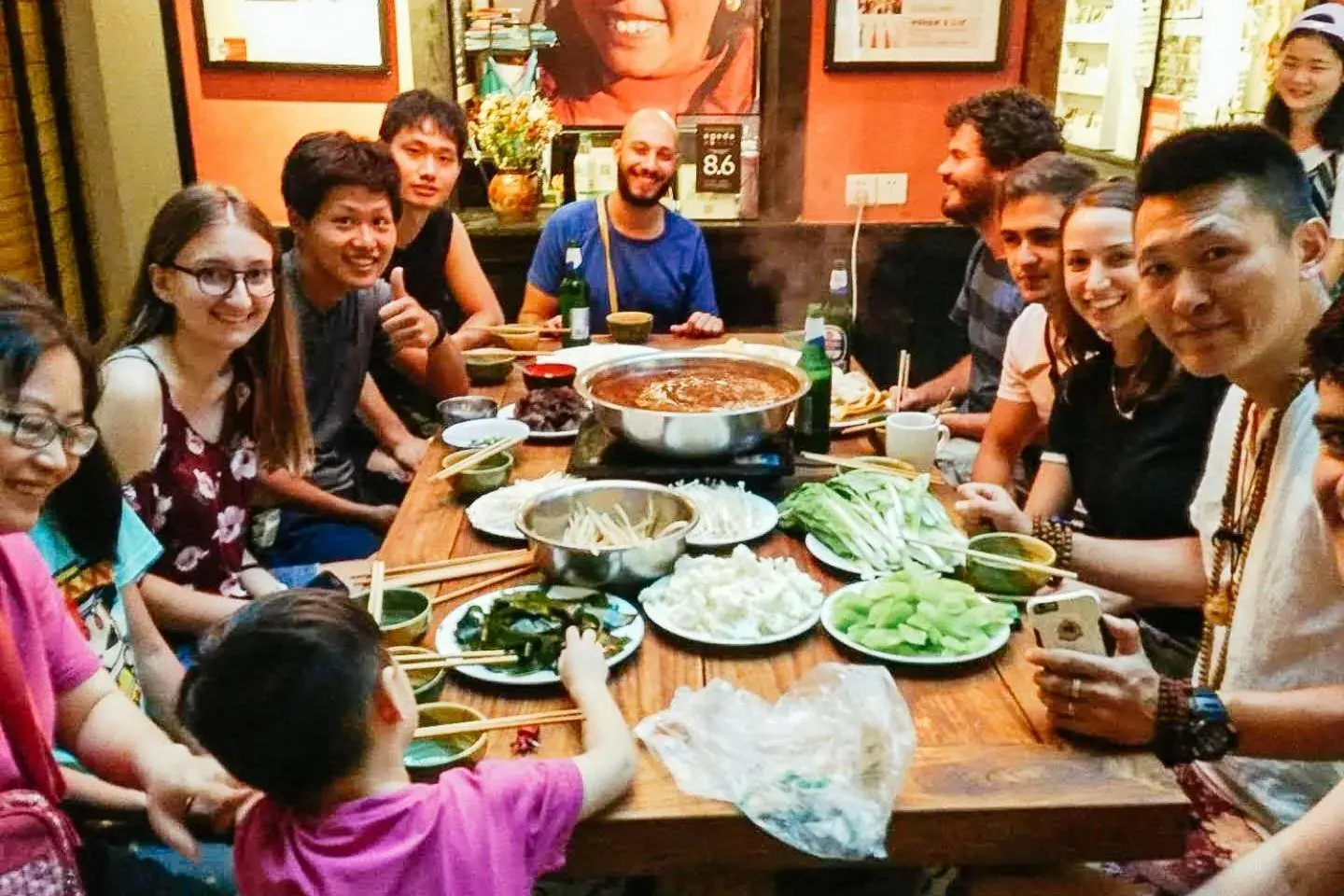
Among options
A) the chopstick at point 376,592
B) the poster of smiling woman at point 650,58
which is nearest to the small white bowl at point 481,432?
the chopstick at point 376,592

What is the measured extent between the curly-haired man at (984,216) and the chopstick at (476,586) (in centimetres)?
181

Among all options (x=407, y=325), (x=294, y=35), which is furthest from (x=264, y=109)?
(x=407, y=325)

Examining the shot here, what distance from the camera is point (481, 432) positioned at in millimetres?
2590

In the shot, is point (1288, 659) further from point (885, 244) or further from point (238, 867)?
point (885, 244)

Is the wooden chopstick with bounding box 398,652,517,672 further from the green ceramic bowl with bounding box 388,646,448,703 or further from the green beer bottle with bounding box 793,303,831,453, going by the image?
the green beer bottle with bounding box 793,303,831,453

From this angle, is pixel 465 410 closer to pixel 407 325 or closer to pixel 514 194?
pixel 407 325

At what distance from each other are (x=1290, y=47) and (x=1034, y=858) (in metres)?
3.22

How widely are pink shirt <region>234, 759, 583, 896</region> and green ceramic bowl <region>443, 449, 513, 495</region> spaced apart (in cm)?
105

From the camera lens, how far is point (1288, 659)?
1.63m

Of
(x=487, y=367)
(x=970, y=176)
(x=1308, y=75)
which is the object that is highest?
(x=1308, y=75)

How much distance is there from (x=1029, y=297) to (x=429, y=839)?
92.0 inches

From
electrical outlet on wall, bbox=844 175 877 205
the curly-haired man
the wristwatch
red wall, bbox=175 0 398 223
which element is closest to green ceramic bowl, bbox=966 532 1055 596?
the wristwatch

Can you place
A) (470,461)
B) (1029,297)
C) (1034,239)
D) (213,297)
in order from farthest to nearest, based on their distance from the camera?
(1029,297) → (1034,239) → (470,461) → (213,297)

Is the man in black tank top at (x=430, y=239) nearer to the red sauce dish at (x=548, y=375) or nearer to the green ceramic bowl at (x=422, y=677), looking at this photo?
the red sauce dish at (x=548, y=375)
